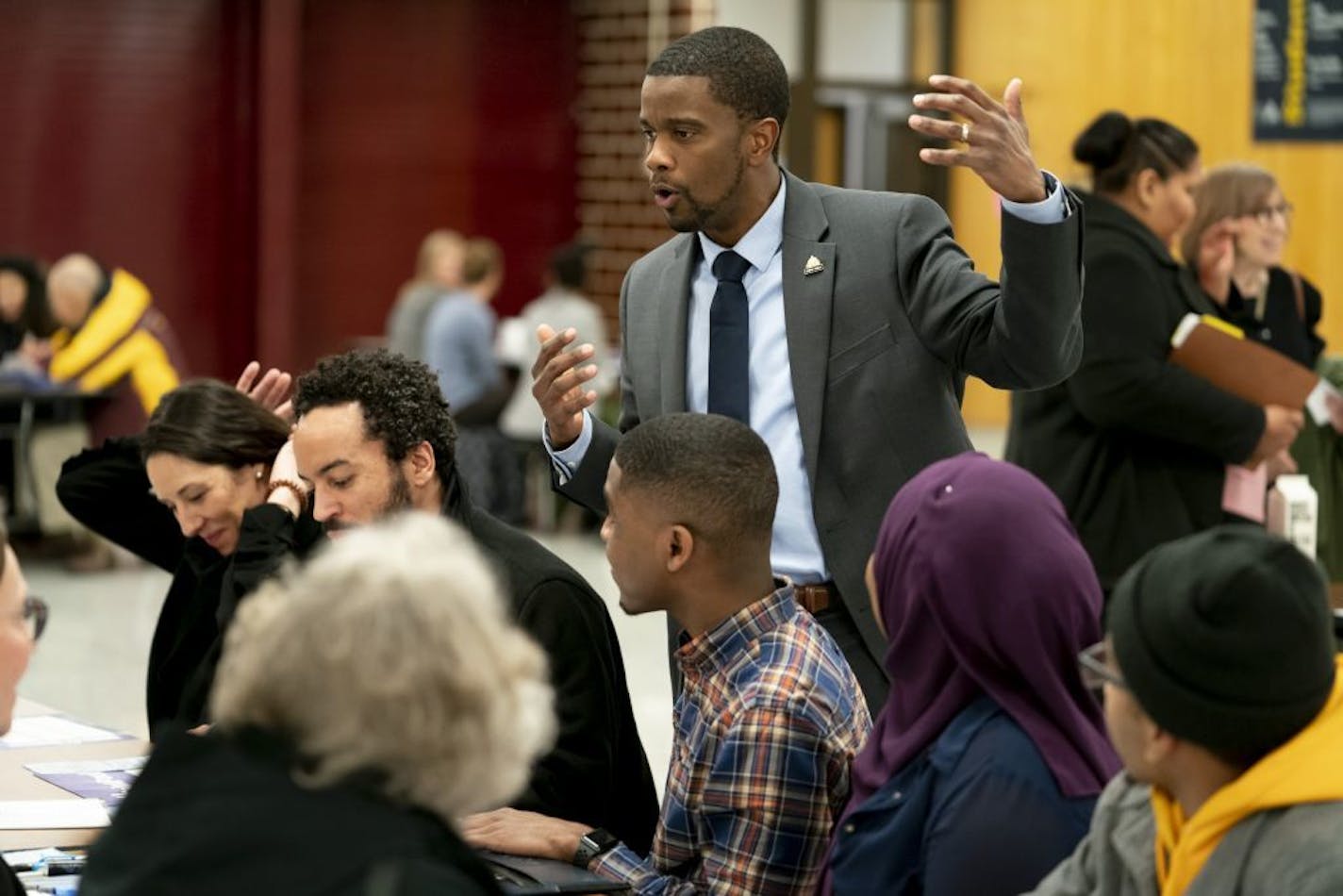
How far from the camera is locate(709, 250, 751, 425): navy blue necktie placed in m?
3.31

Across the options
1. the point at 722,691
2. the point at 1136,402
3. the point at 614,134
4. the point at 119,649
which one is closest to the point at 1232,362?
the point at 1136,402

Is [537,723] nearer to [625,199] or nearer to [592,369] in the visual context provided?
[592,369]

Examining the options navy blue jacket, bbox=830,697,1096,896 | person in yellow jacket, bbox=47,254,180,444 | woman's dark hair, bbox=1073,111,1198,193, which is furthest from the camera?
person in yellow jacket, bbox=47,254,180,444

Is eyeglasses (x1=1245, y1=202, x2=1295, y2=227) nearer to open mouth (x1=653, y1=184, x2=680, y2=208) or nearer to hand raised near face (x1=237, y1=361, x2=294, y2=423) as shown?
open mouth (x1=653, y1=184, x2=680, y2=208)

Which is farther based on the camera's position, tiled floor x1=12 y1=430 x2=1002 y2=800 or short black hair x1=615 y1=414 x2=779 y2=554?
tiled floor x1=12 y1=430 x2=1002 y2=800

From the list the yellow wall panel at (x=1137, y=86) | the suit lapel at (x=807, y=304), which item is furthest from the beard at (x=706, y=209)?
the yellow wall panel at (x=1137, y=86)

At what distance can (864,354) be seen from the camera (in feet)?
10.6

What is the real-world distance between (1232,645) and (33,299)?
30.6ft

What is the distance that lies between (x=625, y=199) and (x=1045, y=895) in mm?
12129

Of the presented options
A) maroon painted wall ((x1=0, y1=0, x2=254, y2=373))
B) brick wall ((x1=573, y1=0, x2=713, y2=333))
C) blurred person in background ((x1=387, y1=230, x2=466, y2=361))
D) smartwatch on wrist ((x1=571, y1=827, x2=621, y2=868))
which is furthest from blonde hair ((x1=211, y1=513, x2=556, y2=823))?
brick wall ((x1=573, y1=0, x2=713, y2=333))

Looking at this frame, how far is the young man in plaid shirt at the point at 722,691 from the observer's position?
96.8 inches

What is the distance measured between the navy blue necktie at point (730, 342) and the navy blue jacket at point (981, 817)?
1.16 metres

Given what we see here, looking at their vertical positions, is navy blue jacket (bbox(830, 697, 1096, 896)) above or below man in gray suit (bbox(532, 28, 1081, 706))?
below

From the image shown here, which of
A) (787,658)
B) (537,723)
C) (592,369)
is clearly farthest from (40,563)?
(537,723)
